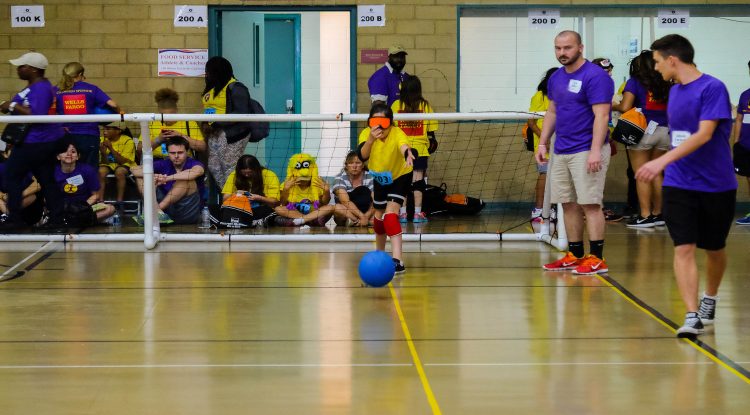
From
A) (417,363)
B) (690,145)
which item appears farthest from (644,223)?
(417,363)

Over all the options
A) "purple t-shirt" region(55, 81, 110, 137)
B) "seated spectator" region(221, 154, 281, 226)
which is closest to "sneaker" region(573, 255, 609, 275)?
"seated spectator" region(221, 154, 281, 226)

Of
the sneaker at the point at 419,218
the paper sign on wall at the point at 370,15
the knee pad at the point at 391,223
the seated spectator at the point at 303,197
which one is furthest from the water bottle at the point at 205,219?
the knee pad at the point at 391,223

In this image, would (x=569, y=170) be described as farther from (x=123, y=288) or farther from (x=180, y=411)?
(x=180, y=411)

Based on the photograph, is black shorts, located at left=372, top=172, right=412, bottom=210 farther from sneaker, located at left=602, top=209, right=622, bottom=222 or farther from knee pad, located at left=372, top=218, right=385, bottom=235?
sneaker, located at left=602, top=209, right=622, bottom=222

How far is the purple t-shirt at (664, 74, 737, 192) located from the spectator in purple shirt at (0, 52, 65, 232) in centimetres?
692

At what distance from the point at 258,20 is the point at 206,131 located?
288 cm

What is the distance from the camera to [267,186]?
12.3 m

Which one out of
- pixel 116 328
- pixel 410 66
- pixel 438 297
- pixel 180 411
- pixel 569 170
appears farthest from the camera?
pixel 410 66

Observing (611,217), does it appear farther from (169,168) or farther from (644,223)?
(169,168)

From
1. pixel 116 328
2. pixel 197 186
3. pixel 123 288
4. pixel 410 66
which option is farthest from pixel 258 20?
pixel 116 328

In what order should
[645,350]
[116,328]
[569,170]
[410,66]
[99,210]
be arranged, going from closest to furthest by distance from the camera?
[645,350]
[116,328]
[569,170]
[99,210]
[410,66]

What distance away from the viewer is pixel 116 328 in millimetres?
7078

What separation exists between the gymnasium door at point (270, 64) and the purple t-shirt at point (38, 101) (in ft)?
11.9

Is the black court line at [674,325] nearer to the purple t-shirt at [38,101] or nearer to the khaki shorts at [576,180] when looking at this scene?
the khaki shorts at [576,180]
